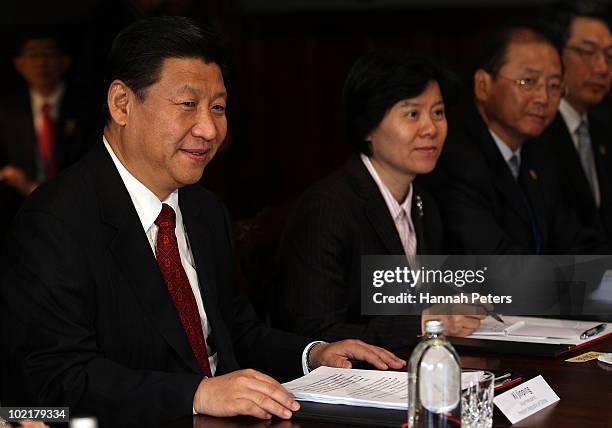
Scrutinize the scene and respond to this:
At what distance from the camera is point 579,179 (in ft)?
14.4

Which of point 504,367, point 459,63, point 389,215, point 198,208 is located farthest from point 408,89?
point 459,63

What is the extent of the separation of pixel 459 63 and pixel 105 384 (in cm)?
451

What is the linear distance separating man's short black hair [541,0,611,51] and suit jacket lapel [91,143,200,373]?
2.90 m

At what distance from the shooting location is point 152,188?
2500mm

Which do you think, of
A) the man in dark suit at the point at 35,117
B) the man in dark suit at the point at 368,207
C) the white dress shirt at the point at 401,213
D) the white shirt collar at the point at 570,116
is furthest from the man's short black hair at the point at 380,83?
the man in dark suit at the point at 35,117

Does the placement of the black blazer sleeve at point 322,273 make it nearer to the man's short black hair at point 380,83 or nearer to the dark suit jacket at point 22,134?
the man's short black hair at point 380,83

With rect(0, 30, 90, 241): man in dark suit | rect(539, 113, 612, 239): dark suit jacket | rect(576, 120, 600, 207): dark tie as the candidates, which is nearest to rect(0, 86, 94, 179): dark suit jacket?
rect(0, 30, 90, 241): man in dark suit

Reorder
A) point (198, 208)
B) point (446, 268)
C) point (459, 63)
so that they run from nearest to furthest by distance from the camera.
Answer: point (198, 208) → point (446, 268) → point (459, 63)

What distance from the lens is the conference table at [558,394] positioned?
6.54ft

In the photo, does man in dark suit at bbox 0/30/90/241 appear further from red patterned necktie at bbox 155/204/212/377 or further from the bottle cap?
the bottle cap

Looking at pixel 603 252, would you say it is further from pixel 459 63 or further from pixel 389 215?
pixel 459 63

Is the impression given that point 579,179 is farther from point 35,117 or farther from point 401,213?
point 35,117

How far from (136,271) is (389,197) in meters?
1.15

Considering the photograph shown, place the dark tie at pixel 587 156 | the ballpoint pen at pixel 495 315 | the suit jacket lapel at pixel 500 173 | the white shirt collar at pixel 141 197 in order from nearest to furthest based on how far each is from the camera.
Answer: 1. the white shirt collar at pixel 141 197
2. the ballpoint pen at pixel 495 315
3. the suit jacket lapel at pixel 500 173
4. the dark tie at pixel 587 156
